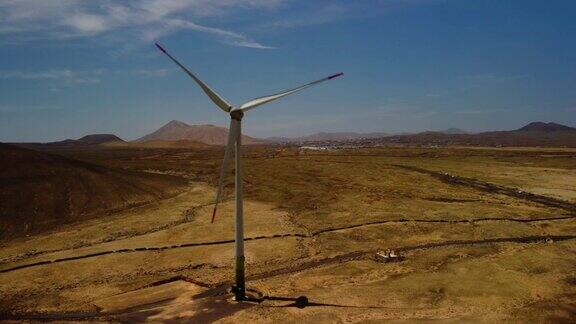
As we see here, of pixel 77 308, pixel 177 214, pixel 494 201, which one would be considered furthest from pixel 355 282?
pixel 494 201

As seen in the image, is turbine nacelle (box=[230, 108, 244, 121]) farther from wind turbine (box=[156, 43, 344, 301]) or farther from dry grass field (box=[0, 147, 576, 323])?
dry grass field (box=[0, 147, 576, 323])

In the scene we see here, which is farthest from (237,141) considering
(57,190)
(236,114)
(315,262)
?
(57,190)

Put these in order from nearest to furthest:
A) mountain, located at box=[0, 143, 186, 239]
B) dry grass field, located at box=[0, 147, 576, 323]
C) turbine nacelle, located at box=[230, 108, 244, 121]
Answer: turbine nacelle, located at box=[230, 108, 244, 121] < dry grass field, located at box=[0, 147, 576, 323] < mountain, located at box=[0, 143, 186, 239]

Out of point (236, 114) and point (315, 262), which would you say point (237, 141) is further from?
point (315, 262)

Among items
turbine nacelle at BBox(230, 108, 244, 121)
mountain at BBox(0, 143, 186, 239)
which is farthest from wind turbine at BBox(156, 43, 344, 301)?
mountain at BBox(0, 143, 186, 239)

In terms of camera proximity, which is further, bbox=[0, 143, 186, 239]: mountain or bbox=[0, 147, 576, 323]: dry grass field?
bbox=[0, 143, 186, 239]: mountain

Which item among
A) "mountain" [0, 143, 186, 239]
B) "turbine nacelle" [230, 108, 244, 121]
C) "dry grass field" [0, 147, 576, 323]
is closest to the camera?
"turbine nacelle" [230, 108, 244, 121]

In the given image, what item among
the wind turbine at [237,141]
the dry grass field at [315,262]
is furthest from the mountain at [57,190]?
the wind turbine at [237,141]

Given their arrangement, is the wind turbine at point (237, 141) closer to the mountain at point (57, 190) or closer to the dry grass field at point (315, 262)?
the dry grass field at point (315, 262)
